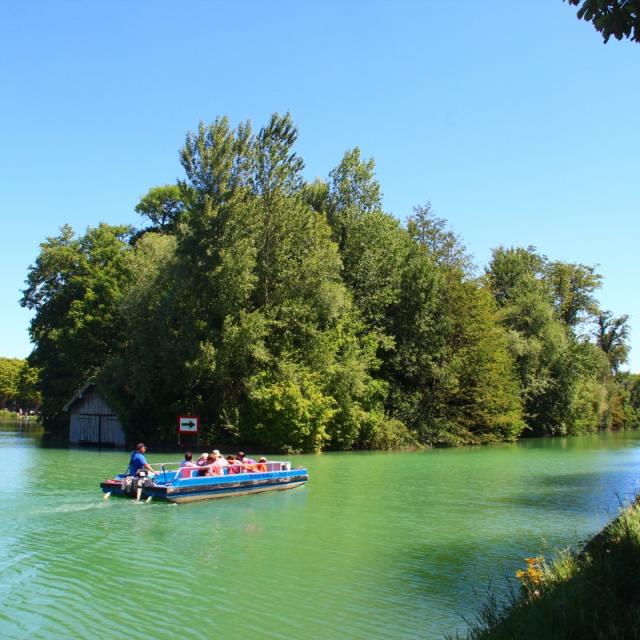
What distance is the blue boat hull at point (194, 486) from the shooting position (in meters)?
20.2

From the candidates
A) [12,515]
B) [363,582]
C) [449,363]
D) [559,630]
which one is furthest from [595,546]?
[449,363]

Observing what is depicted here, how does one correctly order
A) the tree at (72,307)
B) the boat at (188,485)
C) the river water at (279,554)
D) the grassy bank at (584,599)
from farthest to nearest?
the tree at (72,307)
the boat at (188,485)
the river water at (279,554)
the grassy bank at (584,599)

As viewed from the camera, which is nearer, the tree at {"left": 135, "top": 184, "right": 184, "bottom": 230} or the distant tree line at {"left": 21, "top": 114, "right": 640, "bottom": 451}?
the distant tree line at {"left": 21, "top": 114, "right": 640, "bottom": 451}

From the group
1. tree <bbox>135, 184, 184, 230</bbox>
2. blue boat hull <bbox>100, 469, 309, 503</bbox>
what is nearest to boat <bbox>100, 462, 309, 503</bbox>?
blue boat hull <bbox>100, 469, 309, 503</bbox>

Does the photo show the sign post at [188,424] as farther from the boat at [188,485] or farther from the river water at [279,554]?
the boat at [188,485]

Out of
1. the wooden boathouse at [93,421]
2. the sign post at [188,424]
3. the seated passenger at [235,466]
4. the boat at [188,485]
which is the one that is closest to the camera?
the boat at [188,485]

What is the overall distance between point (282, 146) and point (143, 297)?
42.2 ft

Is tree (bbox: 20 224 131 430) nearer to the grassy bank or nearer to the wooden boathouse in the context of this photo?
the wooden boathouse

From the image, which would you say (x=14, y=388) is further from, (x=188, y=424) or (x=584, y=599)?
(x=584, y=599)

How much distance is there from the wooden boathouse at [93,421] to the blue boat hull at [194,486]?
2416cm

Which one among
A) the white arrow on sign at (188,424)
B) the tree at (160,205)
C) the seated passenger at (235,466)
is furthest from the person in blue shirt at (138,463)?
the tree at (160,205)

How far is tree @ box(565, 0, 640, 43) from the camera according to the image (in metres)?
7.07

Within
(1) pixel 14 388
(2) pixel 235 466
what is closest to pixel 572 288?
(2) pixel 235 466

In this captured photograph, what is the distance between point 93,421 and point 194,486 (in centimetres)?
2832
